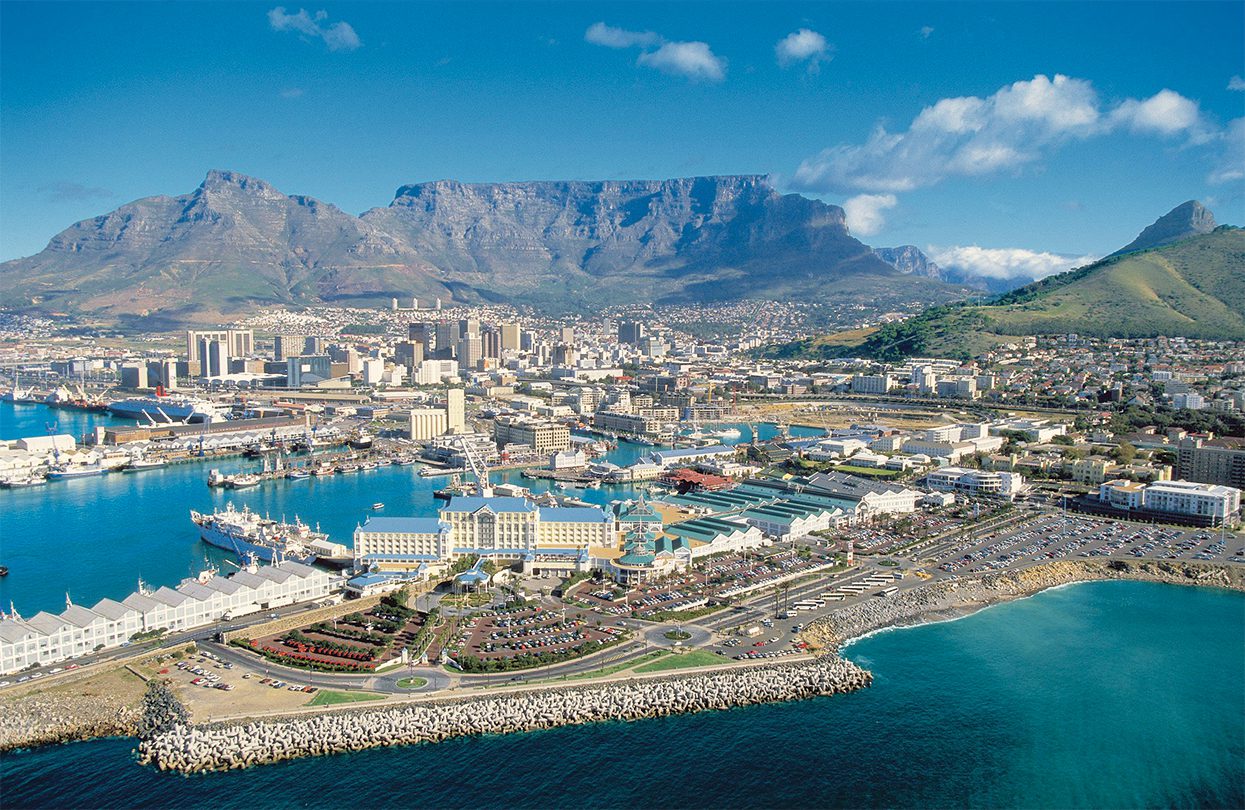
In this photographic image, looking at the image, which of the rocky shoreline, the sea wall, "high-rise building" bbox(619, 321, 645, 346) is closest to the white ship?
the rocky shoreline

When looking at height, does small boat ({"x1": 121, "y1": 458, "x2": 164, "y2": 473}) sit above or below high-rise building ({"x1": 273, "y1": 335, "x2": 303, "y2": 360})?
below

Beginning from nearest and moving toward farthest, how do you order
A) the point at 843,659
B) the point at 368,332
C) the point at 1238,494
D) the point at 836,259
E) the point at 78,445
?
the point at 843,659 < the point at 1238,494 < the point at 78,445 < the point at 368,332 < the point at 836,259

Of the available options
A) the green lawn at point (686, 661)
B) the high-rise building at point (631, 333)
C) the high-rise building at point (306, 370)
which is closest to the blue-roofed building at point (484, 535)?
the green lawn at point (686, 661)

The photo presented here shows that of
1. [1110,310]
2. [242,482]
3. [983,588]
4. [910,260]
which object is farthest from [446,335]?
[910,260]

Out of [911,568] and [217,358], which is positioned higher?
[217,358]

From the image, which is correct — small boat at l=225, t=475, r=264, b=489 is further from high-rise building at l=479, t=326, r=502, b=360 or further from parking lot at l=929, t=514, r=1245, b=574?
high-rise building at l=479, t=326, r=502, b=360

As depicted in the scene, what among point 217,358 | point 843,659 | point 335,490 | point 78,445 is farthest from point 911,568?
point 217,358

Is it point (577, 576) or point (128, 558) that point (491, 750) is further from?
point (128, 558)
